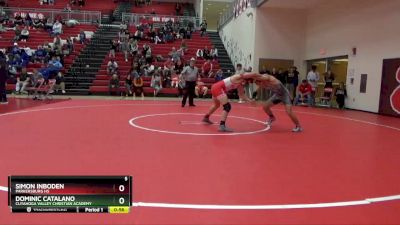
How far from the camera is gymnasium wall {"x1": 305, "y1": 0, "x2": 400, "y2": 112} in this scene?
14.0 metres

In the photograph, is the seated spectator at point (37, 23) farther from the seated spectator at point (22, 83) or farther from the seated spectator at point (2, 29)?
the seated spectator at point (22, 83)

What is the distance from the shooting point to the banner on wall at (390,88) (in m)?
13.6

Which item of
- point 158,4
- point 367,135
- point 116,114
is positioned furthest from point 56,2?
point 367,135

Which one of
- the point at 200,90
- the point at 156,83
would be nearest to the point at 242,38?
the point at 200,90

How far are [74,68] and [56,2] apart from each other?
17.3 m

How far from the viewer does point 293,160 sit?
5777mm

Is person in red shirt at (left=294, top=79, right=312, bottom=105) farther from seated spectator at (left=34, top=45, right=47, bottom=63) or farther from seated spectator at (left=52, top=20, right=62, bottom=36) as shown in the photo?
seated spectator at (left=52, top=20, right=62, bottom=36)

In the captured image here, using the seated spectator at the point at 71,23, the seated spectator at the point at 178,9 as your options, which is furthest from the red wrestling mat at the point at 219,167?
the seated spectator at the point at 178,9

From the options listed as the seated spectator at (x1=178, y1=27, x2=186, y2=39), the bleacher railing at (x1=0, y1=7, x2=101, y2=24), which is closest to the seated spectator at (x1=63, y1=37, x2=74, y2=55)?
the bleacher railing at (x1=0, y1=7, x2=101, y2=24)

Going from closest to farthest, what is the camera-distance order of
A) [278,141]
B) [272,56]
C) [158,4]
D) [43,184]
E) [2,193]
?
[43,184] < [2,193] < [278,141] < [272,56] < [158,4]

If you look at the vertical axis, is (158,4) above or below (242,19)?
above

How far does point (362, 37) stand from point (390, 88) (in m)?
2.80

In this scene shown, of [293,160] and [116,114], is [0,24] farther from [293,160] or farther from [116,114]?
[293,160]
